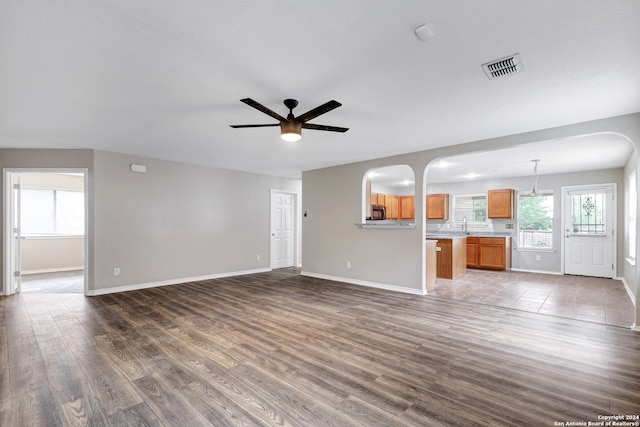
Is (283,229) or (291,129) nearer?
(291,129)

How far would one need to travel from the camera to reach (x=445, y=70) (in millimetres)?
Result: 2426

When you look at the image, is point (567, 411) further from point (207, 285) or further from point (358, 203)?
point (207, 285)

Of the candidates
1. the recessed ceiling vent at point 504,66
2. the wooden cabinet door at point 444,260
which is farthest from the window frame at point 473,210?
the recessed ceiling vent at point 504,66

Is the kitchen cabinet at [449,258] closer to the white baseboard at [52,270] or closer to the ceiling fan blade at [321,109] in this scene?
the ceiling fan blade at [321,109]

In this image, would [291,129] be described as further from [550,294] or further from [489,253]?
[489,253]

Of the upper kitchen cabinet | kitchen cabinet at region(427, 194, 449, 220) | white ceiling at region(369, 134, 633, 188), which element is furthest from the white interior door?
the upper kitchen cabinet

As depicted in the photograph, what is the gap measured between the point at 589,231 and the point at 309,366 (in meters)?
7.68

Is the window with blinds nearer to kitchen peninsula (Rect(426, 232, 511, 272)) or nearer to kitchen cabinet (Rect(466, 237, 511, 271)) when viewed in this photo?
kitchen peninsula (Rect(426, 232, 511, 272))

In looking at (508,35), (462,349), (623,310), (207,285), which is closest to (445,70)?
(508,35)

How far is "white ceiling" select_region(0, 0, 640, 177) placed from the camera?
178 centimetres

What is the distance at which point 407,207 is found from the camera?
30.5 feet

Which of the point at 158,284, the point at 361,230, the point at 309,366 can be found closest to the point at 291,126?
the point at 309,366

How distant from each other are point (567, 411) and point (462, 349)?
3.17ft

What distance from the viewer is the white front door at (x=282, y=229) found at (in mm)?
7902
